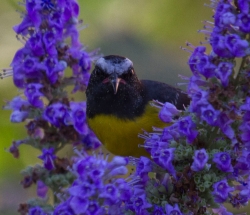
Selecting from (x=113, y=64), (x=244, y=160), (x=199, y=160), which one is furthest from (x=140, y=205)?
(x=113, y=64)

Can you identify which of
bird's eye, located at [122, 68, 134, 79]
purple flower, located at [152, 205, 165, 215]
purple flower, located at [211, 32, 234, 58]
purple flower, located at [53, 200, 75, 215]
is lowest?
bird's eye, located at [122, 68, 134, 79]

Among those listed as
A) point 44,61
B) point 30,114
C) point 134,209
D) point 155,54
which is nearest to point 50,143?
point 30,114

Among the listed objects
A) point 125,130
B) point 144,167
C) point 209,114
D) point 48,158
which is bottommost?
point 125,130

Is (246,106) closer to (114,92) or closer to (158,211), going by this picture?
(158,211)

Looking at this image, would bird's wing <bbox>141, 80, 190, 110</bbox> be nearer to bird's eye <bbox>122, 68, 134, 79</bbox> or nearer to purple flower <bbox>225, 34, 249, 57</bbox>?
Answer: bird's eye <bbox>122, 68, 134, 79</bbox>

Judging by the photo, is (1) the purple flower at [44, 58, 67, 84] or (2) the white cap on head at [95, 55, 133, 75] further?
(2) the white cap on head at [95, 55, 133, 75]

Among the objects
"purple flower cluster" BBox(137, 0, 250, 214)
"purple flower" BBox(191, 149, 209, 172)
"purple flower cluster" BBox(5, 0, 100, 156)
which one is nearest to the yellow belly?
"purple flower cluster" BBox(5, 0, 100, 156)

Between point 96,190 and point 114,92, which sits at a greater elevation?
point 96,190

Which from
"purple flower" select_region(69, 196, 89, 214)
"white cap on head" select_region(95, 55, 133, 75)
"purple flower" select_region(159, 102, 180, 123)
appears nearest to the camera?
"purple flower" select_region(69, 196, 89, 214)
